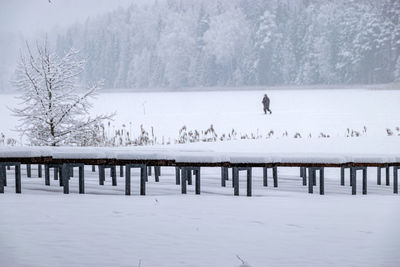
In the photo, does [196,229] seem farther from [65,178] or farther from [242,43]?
[242,43]

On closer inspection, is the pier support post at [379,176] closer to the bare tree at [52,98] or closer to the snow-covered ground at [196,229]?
the snow-covered ground at [196,229]

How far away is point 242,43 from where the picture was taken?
132 metres

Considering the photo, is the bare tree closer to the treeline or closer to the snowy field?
the snowy field

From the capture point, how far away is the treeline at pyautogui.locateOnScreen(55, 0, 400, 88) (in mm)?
112625

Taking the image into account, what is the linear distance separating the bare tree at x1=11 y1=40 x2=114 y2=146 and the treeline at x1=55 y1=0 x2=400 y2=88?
3673 inches

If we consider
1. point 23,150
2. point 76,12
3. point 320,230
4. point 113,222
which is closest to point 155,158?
point 23,150

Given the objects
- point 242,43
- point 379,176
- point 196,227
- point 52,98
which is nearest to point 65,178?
point 196,227

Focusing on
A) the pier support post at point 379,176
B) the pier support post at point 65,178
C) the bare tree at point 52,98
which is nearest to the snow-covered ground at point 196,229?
the pier support post at point 65,178

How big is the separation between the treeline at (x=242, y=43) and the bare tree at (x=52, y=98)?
306 ft

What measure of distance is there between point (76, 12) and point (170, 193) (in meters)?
161

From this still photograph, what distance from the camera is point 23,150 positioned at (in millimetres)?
12422

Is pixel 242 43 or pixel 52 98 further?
pixel 242 43

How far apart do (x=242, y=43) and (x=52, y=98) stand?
378ft

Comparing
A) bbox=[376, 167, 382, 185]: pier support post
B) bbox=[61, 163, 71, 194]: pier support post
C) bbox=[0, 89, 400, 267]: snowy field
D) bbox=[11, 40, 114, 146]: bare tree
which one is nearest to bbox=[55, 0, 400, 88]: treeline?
bbox=[11, 40, 114, 146]: bare tree
